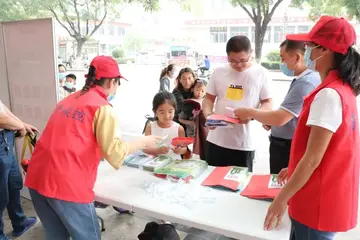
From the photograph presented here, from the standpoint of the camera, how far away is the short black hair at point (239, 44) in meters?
1.85

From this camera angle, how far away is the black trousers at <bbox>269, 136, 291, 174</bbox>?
1.87 m

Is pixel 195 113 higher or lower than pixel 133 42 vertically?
lower

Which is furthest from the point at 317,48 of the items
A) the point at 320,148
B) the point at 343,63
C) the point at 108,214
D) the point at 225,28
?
the point at 225,28

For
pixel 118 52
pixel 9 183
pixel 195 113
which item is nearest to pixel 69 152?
pixel 9 183

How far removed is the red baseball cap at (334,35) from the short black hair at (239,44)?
0.85 meters

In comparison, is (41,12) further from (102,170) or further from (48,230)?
(48,230)

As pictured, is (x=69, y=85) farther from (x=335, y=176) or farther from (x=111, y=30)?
(x=335, y=176)

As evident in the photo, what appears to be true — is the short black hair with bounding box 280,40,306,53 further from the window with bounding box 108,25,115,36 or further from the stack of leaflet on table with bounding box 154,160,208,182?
the window with bounding box 108,25,115,36

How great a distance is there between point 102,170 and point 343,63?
52.6 inches

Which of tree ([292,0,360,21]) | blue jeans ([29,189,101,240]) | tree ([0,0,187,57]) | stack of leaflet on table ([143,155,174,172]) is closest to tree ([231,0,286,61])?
tree ([292,0,360,21])

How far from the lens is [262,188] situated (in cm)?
145

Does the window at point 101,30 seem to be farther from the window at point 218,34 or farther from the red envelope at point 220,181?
the red envelope at point 220,181

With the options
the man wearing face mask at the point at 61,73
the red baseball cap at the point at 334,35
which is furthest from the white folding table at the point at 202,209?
the man wearing face mask at the point at 61,73

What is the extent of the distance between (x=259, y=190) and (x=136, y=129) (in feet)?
13.7
